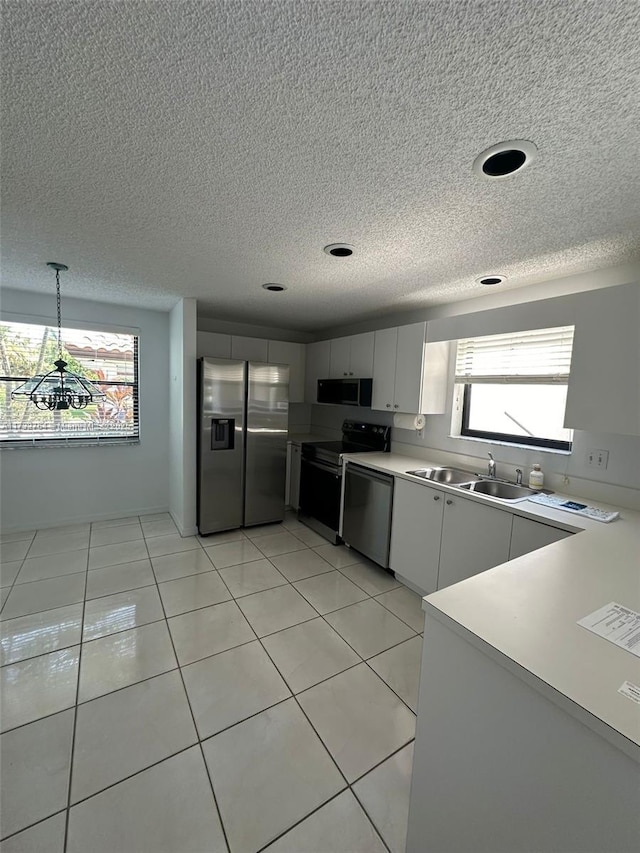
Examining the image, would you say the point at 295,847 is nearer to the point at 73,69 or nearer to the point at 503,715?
the point at 503,715

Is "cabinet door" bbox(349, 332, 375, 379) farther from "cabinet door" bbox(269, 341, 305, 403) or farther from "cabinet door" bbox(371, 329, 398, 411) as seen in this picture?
"cabinet door" bbox(269, 341, 305, 403)

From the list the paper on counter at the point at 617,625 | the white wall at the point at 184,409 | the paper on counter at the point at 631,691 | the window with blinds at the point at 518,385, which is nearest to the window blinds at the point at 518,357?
the window with blinds at the point at 518,385

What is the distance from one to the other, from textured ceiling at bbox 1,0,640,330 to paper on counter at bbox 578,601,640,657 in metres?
1.45

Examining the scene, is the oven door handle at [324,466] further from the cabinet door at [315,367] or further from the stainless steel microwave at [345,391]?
the cabinet door at [315,367]

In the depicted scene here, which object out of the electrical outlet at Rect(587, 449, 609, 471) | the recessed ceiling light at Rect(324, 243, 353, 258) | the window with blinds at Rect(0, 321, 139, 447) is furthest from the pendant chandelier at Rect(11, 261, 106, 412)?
the electrical outlet at Rect(587, 449, 609, 471)

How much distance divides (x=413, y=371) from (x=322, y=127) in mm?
2196

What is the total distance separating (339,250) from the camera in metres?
2.04

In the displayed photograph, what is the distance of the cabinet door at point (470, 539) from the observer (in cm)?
206

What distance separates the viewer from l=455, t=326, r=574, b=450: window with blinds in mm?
2348

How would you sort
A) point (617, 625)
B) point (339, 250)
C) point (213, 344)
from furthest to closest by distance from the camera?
point (213, 344)
point (339, 250)
point (617, 625)

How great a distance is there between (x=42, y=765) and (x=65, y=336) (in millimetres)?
3450

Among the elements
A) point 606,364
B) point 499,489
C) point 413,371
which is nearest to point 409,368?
point 413,371

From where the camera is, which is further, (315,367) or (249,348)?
(315,367)

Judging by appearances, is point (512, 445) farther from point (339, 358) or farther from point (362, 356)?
point (339, 358)
